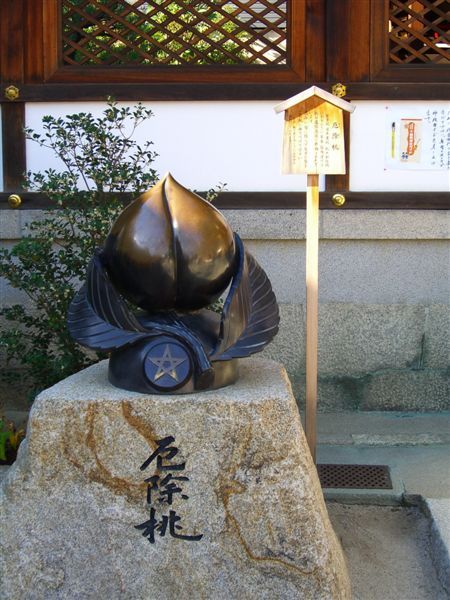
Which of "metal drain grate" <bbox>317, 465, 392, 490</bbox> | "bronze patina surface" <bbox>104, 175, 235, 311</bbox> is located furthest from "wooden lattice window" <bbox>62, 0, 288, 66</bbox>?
"metal drain grate" <bbox>317, 465, 392, 490</bbox>

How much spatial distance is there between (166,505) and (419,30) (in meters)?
4.05

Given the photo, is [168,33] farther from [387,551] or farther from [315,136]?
[387,551]

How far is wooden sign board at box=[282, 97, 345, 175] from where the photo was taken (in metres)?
4.04

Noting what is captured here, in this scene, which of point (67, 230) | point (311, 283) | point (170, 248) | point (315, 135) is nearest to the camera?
point (170, 248)

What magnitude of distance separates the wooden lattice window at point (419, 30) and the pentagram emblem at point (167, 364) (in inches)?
131

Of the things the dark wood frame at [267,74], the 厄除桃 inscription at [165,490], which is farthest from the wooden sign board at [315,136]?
the 厄除桃 inscription at [165,490]

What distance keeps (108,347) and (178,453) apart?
1.74 feet

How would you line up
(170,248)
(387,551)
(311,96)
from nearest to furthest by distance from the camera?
(170,248), (387,551), (311,96)

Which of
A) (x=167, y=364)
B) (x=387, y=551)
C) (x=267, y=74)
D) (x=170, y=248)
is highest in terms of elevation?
(x=267, y=74)

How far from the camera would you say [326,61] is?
5.35 m

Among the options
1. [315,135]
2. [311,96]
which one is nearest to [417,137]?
[315,135]

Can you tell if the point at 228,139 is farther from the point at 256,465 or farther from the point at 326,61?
the point at 256,465

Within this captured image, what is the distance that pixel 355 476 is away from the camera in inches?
175

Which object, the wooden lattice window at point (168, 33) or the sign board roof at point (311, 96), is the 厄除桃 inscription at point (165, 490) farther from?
the wooden lattice window at point (168, 33)
